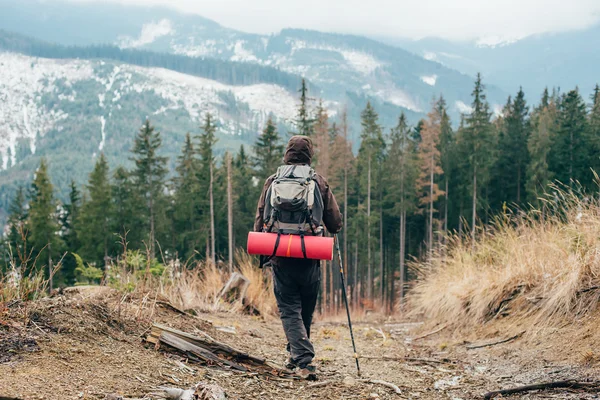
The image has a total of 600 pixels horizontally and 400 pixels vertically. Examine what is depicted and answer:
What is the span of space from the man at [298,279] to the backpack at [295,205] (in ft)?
0.43

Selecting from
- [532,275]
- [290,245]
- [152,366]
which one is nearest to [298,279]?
[290,245]

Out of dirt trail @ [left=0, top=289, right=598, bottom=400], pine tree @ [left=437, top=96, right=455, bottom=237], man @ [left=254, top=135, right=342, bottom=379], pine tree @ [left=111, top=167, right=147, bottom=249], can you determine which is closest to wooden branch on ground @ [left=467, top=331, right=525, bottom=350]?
dirt trail @ [left=0, top=289, right=598, bottom=400]

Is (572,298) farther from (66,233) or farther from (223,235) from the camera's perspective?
(66,233)

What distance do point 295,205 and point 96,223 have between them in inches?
1609

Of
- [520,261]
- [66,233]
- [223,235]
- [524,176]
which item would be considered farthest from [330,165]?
[520,261]

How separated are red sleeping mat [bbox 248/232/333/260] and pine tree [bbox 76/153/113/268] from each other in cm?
3990

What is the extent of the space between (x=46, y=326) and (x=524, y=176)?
5362 centimetres

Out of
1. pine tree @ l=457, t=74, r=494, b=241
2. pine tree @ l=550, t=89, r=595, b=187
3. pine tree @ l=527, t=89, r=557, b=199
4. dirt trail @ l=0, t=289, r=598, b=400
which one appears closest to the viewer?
dirt trail @ l=0, t=289, r=598, b=400

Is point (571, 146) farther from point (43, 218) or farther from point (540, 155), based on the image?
point (43, 218)

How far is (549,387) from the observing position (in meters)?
4.60

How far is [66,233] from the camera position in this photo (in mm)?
50594

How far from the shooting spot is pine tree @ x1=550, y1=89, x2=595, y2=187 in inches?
1844

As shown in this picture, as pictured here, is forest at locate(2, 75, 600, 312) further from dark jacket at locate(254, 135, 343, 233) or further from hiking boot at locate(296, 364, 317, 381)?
hiking boot at locate(296, 364, 317, 381)

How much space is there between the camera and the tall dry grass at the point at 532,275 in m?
6.25
